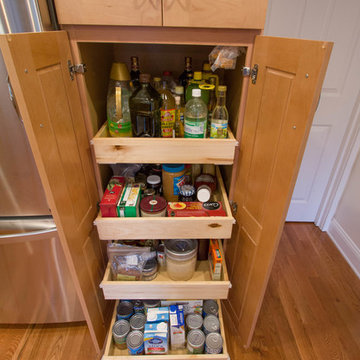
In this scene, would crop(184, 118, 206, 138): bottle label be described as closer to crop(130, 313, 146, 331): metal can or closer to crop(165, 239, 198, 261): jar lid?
crop(165, 239, 198, 261): jar lid

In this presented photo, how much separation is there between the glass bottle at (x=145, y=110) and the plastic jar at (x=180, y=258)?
495 mm

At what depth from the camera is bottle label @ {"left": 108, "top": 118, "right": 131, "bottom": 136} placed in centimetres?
100

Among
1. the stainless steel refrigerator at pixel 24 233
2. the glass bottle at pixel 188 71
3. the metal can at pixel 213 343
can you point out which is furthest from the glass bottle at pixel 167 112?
the metal can at pixel 213 343

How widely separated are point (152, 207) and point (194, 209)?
0.17 m

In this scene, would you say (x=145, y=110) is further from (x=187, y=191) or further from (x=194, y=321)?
(x=194, y=321)

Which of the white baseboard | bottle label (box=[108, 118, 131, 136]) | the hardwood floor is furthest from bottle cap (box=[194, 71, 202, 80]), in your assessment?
the white baseboard

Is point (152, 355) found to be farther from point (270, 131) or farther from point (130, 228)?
point (270, 131)

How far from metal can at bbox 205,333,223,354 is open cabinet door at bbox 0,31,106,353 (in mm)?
510

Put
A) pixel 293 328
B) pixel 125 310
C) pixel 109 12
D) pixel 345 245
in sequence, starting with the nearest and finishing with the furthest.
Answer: pixel 109 12
pixel 125 310
pixel 293 328
pixel 345 245

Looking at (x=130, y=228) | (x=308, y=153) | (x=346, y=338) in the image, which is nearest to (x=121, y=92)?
(x=130, y=228)

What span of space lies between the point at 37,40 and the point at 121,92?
0.35 metres

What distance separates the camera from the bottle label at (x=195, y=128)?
3.11ft

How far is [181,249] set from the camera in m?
1.16

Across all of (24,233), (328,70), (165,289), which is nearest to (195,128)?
(165,289)
